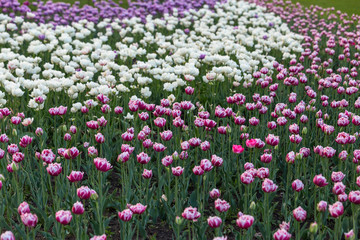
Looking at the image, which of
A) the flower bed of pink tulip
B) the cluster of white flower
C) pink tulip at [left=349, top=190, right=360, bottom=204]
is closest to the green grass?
the cluster of white flower

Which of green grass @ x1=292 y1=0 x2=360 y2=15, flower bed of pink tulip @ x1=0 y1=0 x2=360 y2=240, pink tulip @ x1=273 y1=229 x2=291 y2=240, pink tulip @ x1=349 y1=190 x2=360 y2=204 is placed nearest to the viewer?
pink tulip @ x1=273 y1=229 x2=291 y2=240

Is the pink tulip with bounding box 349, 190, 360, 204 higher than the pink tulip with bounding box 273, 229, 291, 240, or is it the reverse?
the pink tulip with bounding box 349, 190, 360, 204

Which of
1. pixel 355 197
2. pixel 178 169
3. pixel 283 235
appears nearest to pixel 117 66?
pixel 178 169

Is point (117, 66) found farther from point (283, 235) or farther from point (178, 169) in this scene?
point (283, 235)

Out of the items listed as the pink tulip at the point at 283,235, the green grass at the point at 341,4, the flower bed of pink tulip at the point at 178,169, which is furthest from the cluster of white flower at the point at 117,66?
the green grass at the point at 341,4

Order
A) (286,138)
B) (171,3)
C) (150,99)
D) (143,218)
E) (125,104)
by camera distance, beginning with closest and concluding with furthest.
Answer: (143,218)
(286,138)
(125,104)
(150,99)
(171,3)

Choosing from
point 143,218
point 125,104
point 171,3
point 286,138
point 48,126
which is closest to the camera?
point 143,218

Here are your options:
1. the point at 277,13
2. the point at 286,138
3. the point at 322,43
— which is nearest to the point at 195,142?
the point at 286,138

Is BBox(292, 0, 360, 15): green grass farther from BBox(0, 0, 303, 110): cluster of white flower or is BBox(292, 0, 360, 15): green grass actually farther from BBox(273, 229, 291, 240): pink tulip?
BBox(273, 229, 291, 240): pink tulip

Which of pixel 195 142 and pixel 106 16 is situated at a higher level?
pixel 195 142

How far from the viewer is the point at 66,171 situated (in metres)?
4.18

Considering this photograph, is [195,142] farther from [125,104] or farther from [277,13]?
[277,13]

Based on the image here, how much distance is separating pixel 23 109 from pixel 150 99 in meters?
1.94

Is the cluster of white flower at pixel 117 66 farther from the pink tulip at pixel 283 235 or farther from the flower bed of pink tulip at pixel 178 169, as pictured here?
the pink tulip at pixel 283 235
